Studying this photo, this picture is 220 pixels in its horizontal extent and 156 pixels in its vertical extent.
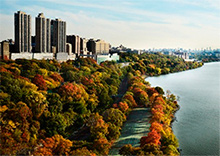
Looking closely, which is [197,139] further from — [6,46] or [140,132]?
[6,46]

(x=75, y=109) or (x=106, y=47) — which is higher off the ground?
(x=106, y=47)

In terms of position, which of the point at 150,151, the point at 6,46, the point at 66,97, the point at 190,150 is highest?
the point at 6,46

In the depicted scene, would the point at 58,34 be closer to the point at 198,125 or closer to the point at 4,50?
the point at 4,50

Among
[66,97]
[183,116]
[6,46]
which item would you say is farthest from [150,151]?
[6,46]

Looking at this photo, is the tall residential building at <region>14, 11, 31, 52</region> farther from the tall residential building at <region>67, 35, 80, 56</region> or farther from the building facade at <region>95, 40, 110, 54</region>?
the building facade at <region>95, 40, 110, 54</region>

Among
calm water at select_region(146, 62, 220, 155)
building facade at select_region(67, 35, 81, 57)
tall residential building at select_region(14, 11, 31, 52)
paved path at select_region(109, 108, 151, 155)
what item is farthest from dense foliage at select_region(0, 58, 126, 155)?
building facade at select_region(67, 35, 81, 57)
